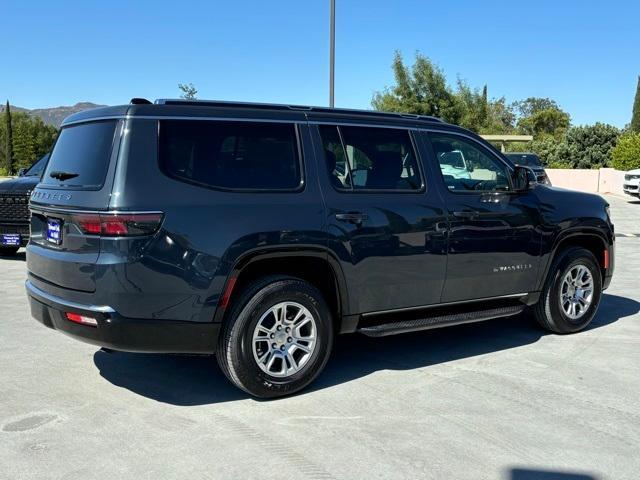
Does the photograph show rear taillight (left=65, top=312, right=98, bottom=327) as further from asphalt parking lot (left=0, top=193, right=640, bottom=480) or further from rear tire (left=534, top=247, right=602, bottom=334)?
rear tire (left=534, top=247, right=602, bottom=334)

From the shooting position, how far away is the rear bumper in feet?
12.7

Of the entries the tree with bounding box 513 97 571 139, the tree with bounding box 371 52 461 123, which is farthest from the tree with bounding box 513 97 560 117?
the tree with bounding box 371 52 461 123

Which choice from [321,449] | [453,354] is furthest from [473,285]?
[321,449]

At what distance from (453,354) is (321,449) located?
7.36ft

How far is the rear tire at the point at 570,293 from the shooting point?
5.97 meters

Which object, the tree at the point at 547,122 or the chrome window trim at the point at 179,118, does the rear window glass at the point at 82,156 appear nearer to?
the chrome window trim at the point at 179,118

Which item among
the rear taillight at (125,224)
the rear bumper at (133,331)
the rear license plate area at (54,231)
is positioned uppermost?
the rear taillight at (125,224)

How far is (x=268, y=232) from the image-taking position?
13.8 feet

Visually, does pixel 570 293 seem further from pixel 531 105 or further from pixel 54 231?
pixel 531 105

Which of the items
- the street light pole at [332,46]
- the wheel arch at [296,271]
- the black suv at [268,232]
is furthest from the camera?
the street light pole at [332,46]

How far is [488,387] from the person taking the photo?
185 inches

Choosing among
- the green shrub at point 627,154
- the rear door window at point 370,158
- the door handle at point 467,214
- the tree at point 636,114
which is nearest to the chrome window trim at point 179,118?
the rear door window at point 370,158

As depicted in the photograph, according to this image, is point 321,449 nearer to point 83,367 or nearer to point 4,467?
point 4,467

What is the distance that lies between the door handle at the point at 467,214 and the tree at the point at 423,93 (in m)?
24.1
